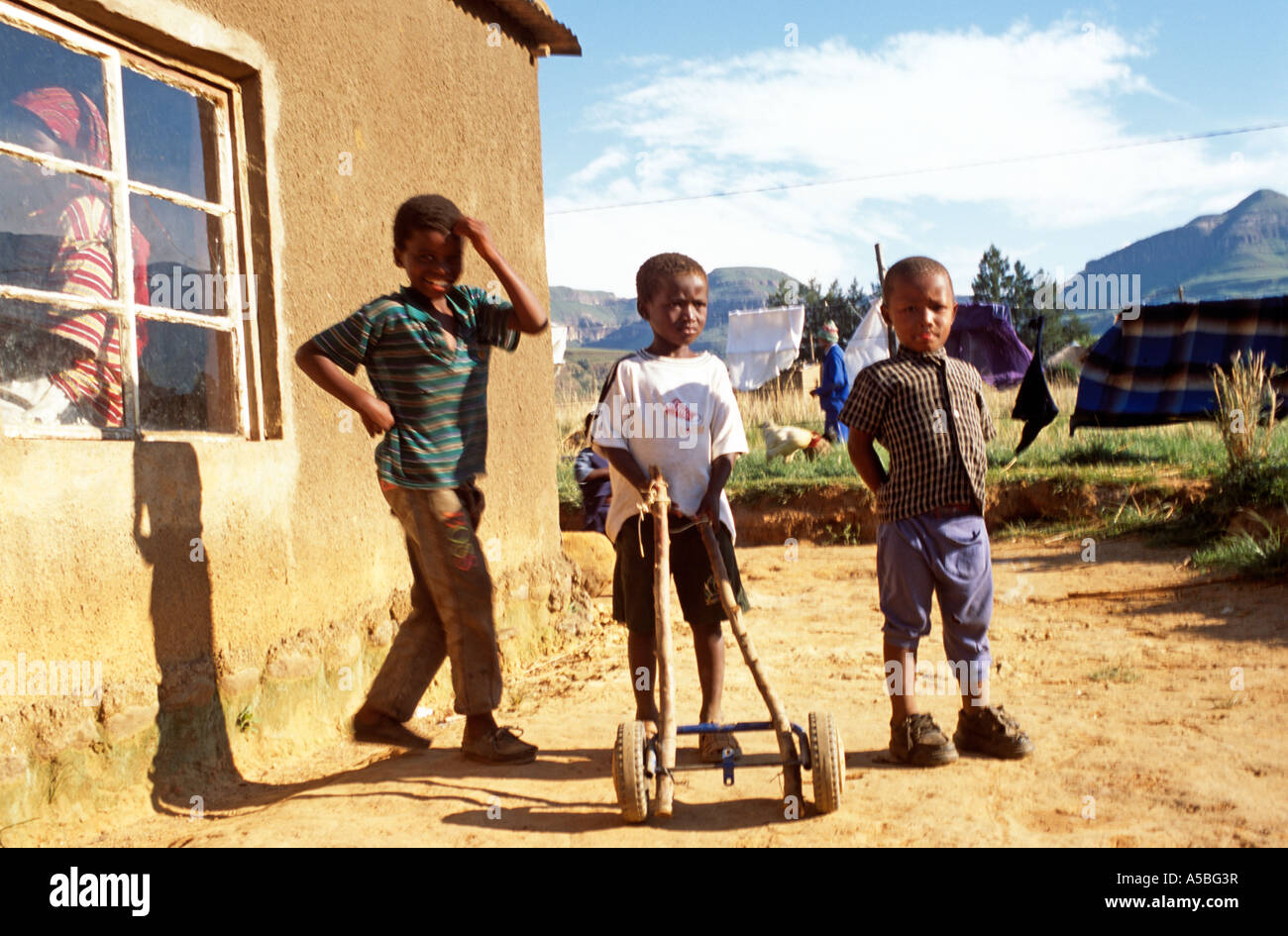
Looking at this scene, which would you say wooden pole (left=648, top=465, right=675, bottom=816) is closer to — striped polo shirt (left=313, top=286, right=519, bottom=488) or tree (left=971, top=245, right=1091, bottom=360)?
striped polo shirt (left=313, top=286, right=519, bottom=488)

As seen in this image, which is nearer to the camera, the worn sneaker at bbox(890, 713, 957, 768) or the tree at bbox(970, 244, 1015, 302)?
the worn sneaker at bbox(890, 713, 957, 768)

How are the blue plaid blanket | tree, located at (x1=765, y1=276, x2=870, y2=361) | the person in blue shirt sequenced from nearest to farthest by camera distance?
1. the blue plaid blanket
2. the person in blue shirt
3. tree, located at (x1=765, y1=276, x2=870, y2=361)

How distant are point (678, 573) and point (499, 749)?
0.86m

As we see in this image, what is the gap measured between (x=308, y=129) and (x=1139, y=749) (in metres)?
3.72

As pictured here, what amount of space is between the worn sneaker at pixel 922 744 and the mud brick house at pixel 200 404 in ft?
7.05

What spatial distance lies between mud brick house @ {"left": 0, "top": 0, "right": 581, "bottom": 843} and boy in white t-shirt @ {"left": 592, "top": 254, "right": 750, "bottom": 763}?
1334 millimetres

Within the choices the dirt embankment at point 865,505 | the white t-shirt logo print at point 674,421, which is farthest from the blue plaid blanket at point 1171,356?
the white t-shirt logo print at point 674,421

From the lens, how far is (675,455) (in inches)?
124

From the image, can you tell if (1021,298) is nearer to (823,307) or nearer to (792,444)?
(823,307)

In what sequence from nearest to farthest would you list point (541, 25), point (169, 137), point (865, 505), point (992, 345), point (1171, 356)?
point (169, 137) < point (541, 25) < point (865, 505) < point (1171, 356) < point (992, 345)

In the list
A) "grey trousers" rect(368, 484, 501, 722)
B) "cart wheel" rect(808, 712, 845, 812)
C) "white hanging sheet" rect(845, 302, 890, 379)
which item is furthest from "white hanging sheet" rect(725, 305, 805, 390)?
"cart wheel" rect(808, 712, 845, 812)

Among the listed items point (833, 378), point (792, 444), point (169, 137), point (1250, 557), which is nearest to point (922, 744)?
point (169, 137)

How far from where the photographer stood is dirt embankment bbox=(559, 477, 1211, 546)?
7875 mm

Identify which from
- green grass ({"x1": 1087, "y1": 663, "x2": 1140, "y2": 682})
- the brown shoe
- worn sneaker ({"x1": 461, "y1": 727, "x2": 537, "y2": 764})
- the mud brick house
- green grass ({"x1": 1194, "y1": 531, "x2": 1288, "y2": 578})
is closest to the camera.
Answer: the mud brick house
